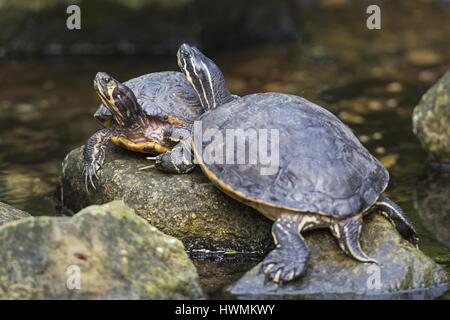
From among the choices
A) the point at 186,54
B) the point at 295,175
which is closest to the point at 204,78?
the point at 186,54

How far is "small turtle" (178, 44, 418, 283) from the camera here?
4.91 metres

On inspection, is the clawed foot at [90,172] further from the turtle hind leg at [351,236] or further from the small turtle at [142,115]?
the turtle hind leg at [351,236]

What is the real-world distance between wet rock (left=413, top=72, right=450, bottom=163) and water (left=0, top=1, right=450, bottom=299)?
0.22 meters

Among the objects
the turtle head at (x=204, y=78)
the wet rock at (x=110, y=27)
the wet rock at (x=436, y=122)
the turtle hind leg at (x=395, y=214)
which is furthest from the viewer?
the wet rock at (x=110, y=27)

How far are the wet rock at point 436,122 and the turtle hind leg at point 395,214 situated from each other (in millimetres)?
2364

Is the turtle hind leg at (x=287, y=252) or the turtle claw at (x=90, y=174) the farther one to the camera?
the turtle claw at (x=90, y=174)

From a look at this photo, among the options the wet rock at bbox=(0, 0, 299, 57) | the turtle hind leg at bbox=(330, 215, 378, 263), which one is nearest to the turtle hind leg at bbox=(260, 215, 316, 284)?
the turtle hind leg at bbox=(330, 215, 378, 263)

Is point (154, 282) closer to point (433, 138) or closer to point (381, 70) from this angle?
point (433, 138)

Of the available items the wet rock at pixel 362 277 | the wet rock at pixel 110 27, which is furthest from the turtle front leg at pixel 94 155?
the wet rock at pixel 110 27

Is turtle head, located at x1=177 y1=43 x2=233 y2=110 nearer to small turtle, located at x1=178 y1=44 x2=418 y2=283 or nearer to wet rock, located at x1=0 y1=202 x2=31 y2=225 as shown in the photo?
small turtle, located at x1=178 y1=44 x2=418 y2=283

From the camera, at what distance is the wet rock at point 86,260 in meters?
4.44

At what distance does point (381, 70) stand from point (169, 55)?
2.86 m

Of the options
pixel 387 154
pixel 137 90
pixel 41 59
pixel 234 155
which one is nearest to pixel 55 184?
pixel 137 90
